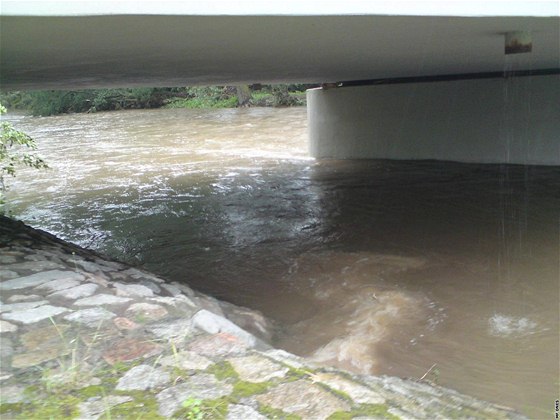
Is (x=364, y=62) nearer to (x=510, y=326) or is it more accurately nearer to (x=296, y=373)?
(x=510, y=326)

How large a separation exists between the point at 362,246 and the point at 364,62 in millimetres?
2284

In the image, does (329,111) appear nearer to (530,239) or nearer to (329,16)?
(530,239)

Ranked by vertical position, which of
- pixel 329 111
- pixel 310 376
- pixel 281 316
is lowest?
pixel 281 316

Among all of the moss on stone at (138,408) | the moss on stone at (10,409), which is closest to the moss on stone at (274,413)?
the moss on stone at (138,408)

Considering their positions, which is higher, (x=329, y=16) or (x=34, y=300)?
(x=329, y=16)

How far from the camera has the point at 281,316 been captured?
4.26m

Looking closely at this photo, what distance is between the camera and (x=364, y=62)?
6422 mm

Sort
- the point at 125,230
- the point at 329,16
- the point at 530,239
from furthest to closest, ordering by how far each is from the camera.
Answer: the point at 125,230, the point at 530,239, the point at 329,16

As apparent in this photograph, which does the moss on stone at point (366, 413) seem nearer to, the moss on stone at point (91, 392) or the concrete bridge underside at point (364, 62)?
the moss on stone at point (91, 392)

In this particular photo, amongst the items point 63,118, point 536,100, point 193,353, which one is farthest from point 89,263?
point 63,118

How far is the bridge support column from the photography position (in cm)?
884

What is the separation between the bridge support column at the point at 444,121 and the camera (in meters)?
8.84

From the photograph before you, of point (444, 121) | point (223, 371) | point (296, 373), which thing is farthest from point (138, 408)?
point (444, 121)

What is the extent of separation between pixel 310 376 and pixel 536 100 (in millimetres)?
8012
